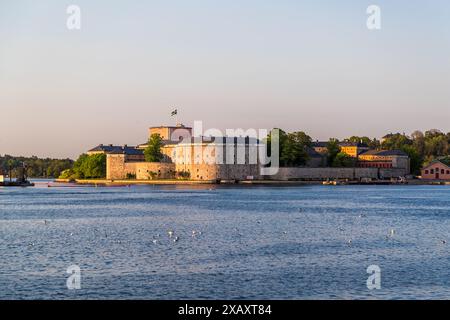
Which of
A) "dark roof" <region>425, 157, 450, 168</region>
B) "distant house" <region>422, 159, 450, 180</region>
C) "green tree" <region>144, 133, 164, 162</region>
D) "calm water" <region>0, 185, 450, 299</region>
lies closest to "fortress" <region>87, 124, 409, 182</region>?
"green tree" <region>144, 133, 164, 162</region>

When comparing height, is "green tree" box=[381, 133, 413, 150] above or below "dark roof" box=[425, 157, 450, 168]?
above

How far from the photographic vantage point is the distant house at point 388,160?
337 ft

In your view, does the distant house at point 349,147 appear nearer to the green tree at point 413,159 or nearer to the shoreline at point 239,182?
the green tree at point 413,159

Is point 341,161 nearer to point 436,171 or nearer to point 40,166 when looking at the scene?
point 436,171

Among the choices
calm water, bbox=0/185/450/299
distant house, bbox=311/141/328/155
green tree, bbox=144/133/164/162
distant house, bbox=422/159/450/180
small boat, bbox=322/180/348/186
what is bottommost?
calm water, bbox=0/185/450/299

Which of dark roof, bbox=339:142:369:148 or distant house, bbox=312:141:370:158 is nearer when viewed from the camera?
distant house, bbox=312:141:370:158

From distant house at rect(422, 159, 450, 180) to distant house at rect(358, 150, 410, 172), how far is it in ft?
11.7

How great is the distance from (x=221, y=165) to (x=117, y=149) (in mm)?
20606

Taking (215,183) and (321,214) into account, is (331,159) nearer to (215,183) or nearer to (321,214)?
(215,183)

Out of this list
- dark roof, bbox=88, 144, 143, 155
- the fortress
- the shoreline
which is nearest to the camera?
the fortress

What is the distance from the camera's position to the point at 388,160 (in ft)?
338

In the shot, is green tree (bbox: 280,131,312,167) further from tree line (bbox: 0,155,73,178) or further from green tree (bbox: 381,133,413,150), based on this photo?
tree line (bbox: 0,155,73,178)

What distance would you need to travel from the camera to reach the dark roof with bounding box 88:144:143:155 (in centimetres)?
9881
